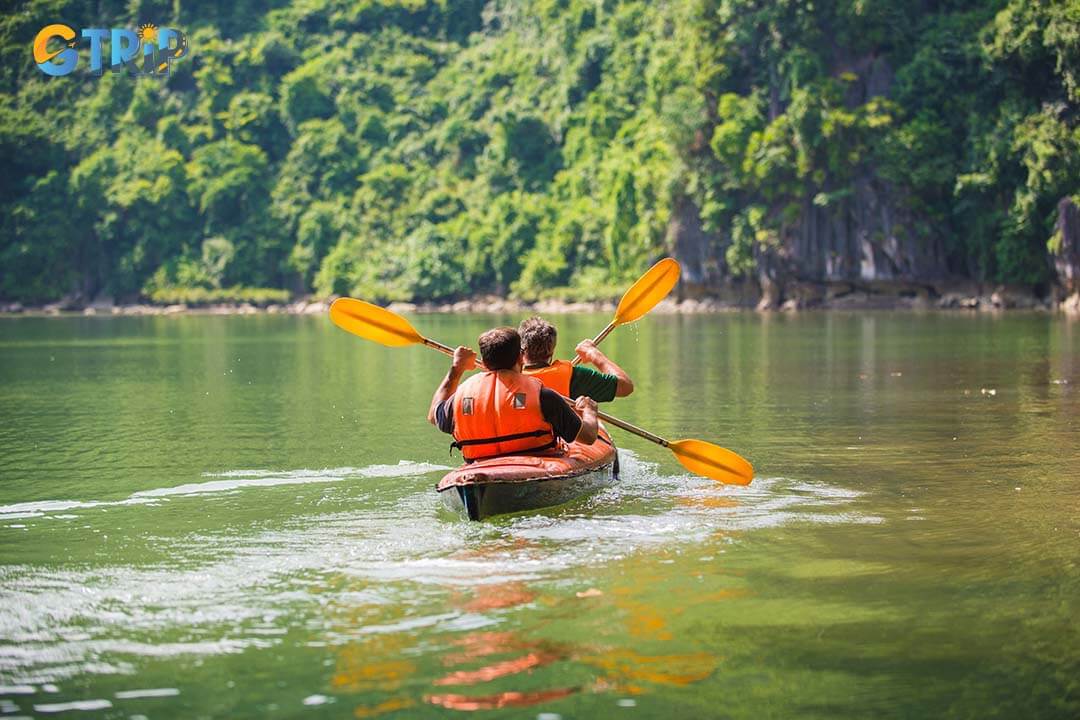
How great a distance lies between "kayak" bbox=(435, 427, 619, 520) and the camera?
9.14 meters

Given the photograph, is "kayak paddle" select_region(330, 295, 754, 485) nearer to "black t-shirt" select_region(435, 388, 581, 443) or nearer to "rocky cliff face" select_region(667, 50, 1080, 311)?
"black t-shirt" select_region(435, 388, 581, 443)

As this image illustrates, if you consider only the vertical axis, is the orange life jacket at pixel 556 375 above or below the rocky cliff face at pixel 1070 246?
below

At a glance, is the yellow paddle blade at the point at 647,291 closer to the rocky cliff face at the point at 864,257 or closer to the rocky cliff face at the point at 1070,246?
the rocky cliff face at the point at 1070,246

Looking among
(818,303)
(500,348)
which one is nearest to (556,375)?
(500,348)

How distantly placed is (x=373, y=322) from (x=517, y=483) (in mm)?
2900

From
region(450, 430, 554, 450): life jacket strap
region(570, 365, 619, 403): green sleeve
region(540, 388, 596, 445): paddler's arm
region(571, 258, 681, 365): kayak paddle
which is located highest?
region(571, 258, 681, 365): kayak paddle

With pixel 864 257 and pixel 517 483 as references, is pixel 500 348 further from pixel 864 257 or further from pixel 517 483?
pixel 864 257

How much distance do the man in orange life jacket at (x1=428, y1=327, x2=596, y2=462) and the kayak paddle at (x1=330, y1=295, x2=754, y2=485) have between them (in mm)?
687

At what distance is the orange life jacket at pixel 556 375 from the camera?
1017 centimetres

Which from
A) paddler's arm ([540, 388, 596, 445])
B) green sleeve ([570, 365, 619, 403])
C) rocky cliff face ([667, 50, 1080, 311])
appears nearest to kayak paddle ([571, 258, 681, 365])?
green sleeve ([570, 365, 619, 403])

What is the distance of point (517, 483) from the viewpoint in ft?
30.5

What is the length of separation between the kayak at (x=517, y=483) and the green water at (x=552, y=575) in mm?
150

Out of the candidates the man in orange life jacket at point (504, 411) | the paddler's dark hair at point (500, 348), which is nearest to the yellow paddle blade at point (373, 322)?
the man in orange life jacket at point (504, 411)

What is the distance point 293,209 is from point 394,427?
83304 mm
